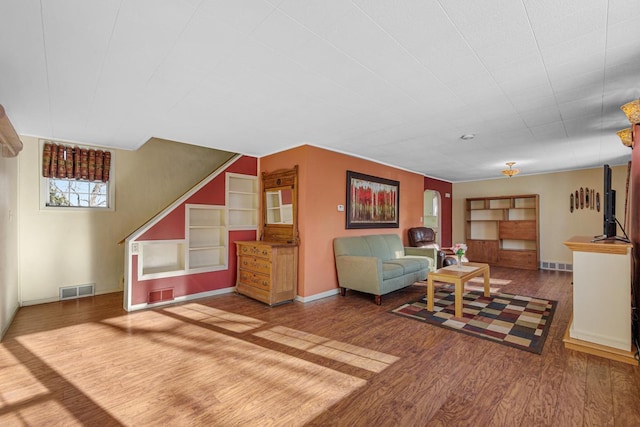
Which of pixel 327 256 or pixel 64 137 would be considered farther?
pixel 327 256

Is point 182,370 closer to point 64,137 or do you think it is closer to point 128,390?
point 128,390

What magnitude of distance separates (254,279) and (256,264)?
233 millimetres

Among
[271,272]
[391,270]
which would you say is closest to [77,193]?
[271,272]

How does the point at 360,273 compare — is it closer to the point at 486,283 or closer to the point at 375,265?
the point at 375,265

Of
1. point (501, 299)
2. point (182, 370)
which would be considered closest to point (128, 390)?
point (182, 370)

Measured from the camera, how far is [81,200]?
14.9 ft

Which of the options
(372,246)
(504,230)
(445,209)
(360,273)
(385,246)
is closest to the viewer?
(360,273)

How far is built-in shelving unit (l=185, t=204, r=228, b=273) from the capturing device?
4671 millimetres

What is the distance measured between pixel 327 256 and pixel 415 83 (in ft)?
9.45

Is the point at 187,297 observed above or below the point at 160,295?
below

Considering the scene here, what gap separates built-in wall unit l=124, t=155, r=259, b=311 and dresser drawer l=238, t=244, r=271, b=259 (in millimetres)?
331

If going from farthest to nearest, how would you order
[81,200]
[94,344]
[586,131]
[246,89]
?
[81,200] → [586,131] → [94,344] → [246,89]

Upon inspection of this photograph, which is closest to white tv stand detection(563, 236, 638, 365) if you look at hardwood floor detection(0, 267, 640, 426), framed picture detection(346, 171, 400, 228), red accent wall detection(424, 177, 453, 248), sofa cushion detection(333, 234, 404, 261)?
hardwood floor detection(0, 267, 640, 426)

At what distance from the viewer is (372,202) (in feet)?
18.0
